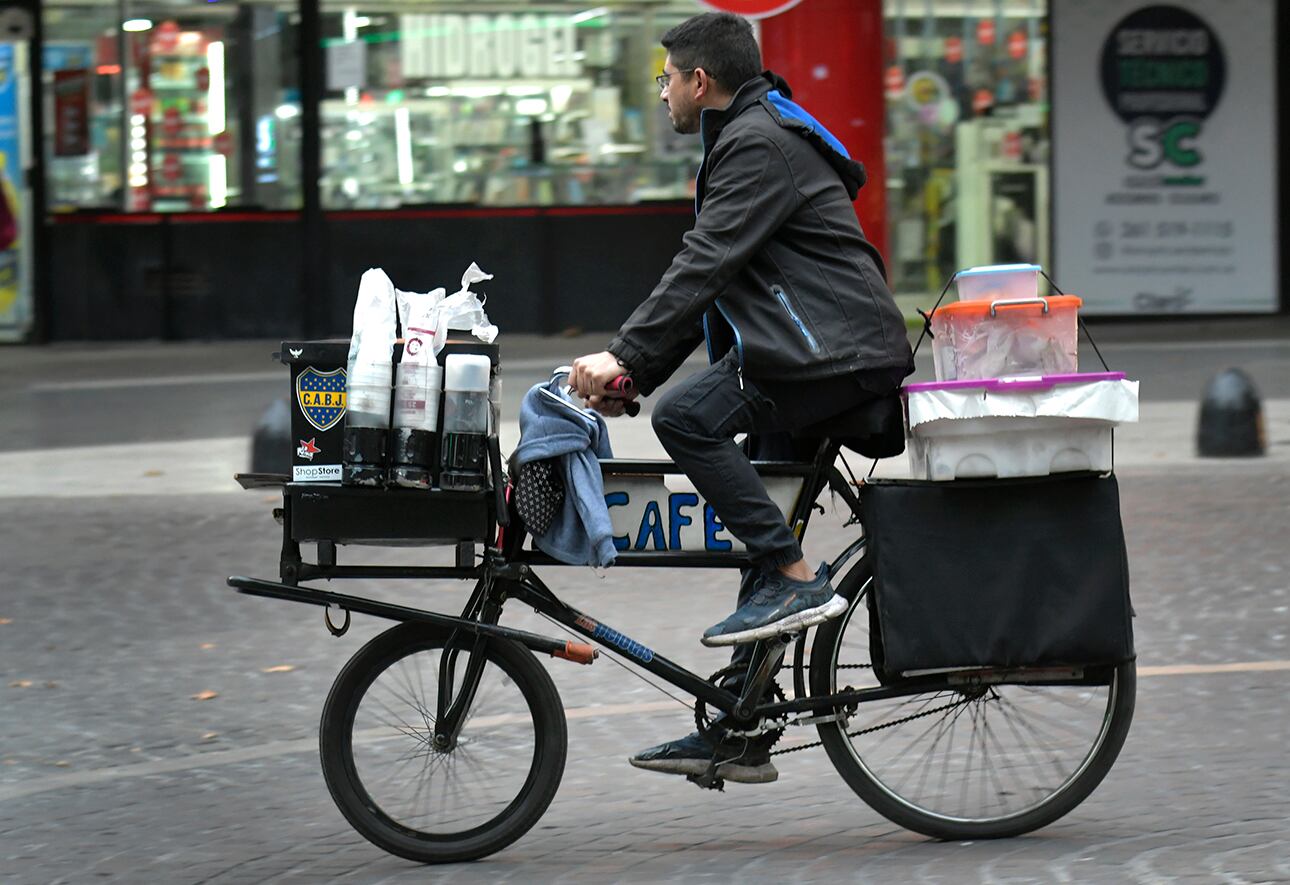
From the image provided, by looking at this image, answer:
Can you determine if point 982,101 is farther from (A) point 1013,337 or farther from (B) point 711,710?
(B) point 711,710

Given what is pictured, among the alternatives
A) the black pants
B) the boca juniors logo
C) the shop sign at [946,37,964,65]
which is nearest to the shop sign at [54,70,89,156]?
the shop sign at [946,37,964,65]

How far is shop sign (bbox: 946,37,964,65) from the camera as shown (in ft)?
54.7

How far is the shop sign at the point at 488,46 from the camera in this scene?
16.3 m

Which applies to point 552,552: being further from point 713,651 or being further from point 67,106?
point 67,106

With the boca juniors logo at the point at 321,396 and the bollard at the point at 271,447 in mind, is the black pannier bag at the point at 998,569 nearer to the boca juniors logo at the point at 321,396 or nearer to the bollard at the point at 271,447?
the boca juniors logo at the point at 321,396

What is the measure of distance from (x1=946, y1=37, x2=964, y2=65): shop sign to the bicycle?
41.2 feet

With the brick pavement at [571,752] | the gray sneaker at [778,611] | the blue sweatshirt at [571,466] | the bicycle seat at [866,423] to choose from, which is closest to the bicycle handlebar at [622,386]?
the blue sweatshirt at [571,466]

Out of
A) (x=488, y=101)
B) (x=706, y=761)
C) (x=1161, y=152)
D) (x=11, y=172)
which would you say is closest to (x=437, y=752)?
(x=706, y=761)

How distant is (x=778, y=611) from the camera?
452 centimetres

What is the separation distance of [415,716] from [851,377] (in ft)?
4.24

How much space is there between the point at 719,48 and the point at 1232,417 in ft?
22.0

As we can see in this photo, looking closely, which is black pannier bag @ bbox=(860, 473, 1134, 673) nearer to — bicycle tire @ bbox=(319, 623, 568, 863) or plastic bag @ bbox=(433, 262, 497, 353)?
bicycle tire @ bbox=(319, 623, 568, 863)

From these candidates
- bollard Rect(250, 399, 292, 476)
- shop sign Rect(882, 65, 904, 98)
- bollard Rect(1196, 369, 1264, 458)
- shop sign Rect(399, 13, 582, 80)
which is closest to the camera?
bollard Rect(250, 399, 292, 476)

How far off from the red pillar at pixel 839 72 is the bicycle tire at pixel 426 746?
297 inches
